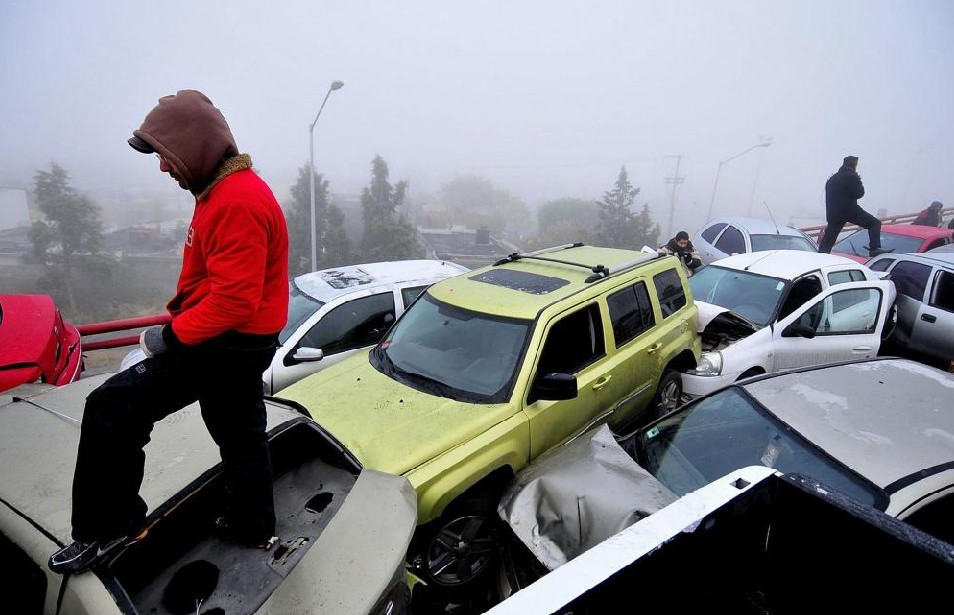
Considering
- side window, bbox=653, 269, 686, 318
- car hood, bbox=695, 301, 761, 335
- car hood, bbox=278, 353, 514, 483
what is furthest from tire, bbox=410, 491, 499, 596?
car hood, bbox=695, 301, 761, 335

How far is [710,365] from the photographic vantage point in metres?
4.99

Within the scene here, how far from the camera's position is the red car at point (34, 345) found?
3.70m

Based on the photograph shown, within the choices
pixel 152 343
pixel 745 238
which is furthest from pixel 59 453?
pixel 745 238

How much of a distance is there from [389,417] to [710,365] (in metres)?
3.45

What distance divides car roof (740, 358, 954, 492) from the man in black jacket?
7.46 metres

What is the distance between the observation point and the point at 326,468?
9.02 ft

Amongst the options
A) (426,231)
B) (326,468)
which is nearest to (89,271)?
(426,231)

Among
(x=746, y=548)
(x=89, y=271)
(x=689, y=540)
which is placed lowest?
(x=89, y=271)

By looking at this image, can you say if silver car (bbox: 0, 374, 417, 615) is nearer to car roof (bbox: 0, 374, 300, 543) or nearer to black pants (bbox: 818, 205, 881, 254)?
car roof (bbox: 0, 374, 300, 543)

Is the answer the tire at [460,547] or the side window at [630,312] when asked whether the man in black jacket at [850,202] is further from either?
the tire at [460,547]

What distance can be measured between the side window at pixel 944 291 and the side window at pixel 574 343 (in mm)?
5632

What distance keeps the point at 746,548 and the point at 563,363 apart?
1.88 metres

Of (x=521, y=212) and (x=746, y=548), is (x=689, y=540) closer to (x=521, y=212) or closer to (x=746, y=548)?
(x=746, y=548)

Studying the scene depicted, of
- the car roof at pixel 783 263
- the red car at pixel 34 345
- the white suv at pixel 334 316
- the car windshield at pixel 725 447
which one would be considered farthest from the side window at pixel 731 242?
the red car at pixel 34 345
